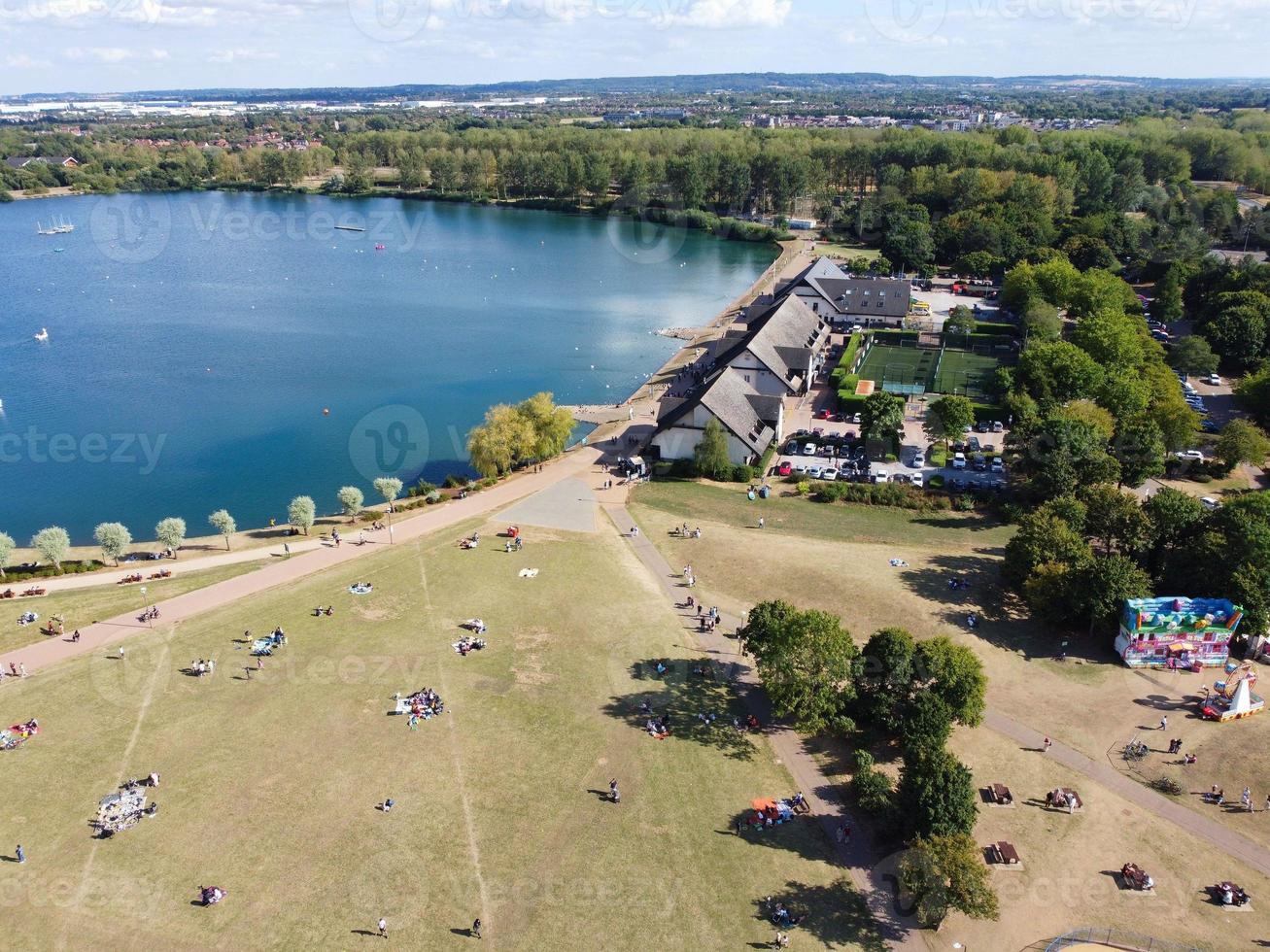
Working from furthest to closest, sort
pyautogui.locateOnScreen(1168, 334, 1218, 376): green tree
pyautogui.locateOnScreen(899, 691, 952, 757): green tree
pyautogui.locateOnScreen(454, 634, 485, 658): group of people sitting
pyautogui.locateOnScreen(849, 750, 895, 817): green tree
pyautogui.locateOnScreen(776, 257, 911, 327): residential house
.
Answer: pyautogui.locateOnScreen(776, 257, 911, 327): residential house
pyautogui.locateOnScreen(1168, 334, 1218, 376): green tree
pyautogui.locateOnScreen(454, 634, 485, 658): group of people sitting
pyautogui.locateOnScreen(899, 691, 952, 757): green tree
pyautogui.locateOnScreen(849, 750, 895, 817): green tree

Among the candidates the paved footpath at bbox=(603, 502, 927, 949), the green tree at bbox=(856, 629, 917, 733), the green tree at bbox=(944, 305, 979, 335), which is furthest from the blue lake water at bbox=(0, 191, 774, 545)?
the green tree at bbox=(856, 629, 917, 733)

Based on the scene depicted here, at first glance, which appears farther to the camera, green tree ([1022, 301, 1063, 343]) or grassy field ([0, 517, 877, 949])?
green tree ([1022, 301, 1063, 343])

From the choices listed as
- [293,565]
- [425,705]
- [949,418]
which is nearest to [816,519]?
[949,418]

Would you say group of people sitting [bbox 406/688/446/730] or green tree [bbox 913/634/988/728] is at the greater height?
green tree [bbox 913/634/988/728]

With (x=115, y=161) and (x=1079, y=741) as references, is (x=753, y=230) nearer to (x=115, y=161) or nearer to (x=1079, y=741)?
(x=1079, y=741)

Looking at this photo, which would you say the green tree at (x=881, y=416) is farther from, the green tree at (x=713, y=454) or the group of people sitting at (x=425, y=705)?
the group of people sitting at (x=425, y=705)

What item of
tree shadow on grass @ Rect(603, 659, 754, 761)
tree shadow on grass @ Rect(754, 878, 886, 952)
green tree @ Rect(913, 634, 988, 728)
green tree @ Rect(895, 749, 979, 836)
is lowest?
tree shadow on grass @ Rect(754, 878, 886, 952)

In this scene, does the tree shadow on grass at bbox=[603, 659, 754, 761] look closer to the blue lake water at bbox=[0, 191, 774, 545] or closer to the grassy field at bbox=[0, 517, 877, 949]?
the grassy field at bbox=[0, 517, 877, 949]

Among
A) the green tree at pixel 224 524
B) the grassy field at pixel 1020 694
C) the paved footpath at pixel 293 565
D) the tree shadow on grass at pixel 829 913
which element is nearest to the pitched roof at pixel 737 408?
the grassy field at pixel 1020 694
